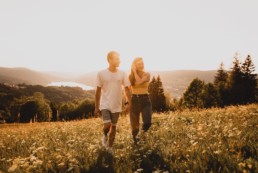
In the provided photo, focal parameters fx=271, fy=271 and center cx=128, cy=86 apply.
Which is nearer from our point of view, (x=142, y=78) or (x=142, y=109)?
(x=142, y=78)

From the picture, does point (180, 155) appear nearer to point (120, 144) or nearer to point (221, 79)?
point (120, 144)

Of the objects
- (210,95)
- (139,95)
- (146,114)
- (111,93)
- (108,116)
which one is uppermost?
(111,93)

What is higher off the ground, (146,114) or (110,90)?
(110,90)

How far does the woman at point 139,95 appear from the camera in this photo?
788 centimetres

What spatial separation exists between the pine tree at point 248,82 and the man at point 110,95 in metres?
55.2

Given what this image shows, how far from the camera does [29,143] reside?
873 centimetres

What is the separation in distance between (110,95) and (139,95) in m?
1.23

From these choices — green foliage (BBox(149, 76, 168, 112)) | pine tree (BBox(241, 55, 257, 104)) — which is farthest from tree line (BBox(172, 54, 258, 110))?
green foliage (BBox(149, 76, 168, 112))

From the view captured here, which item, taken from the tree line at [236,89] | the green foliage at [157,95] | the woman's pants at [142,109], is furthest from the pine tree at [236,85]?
the woman's pants at [142,109]

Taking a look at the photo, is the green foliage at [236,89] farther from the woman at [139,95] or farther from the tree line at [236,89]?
the woman at [139,95]

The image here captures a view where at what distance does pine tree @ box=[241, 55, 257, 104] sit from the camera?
57.3 meters

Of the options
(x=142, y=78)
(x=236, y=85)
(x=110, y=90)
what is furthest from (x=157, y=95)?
(x=110, y=90)

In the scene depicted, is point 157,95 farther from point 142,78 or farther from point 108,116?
point 108,116

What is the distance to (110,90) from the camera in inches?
279
